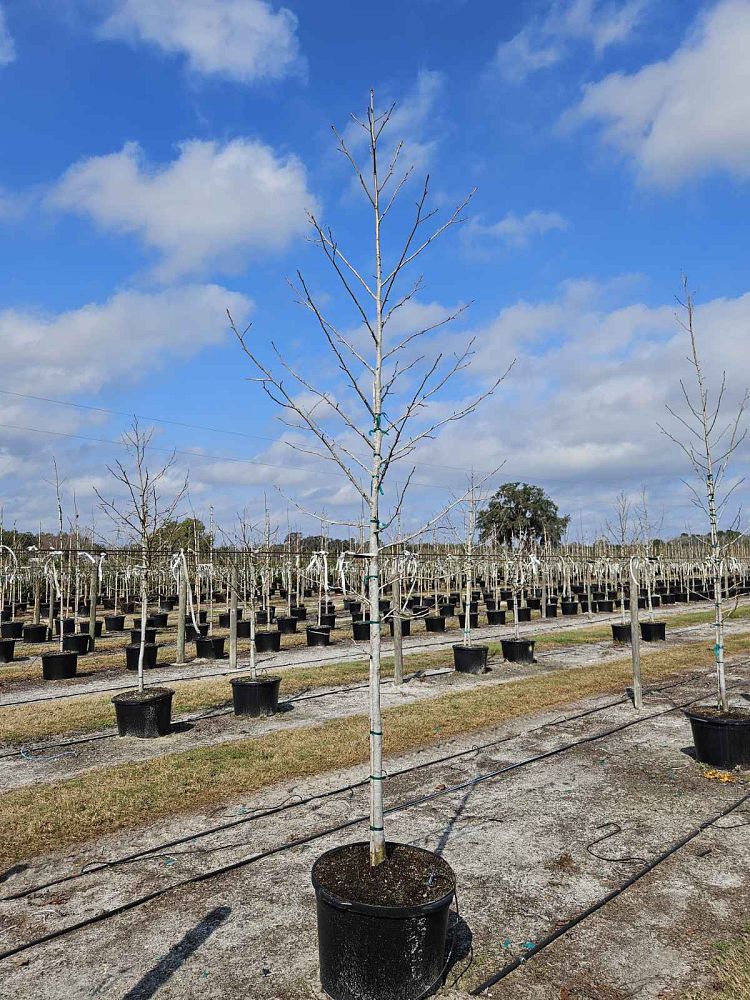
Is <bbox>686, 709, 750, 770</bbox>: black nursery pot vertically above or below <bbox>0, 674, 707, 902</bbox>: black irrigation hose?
above

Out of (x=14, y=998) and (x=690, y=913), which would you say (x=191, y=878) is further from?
(x=690, y=913)

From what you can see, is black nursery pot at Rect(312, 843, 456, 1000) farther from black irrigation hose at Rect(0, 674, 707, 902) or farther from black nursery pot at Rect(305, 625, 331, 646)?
black nursery pot at Rect(305, 625, 331, 646)

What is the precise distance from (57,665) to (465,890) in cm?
1028

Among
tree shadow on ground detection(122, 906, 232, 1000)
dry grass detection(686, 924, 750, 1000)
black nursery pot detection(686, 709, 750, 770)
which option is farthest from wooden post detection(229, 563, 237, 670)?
dry grass detection(686, 924, 750, 1000)

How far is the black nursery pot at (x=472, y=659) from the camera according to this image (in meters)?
12.3

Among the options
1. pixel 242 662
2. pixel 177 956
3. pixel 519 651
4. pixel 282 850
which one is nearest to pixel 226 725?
pixel 282 850

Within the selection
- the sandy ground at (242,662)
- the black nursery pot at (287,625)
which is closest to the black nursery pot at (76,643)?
the sandy ground at (242,662)

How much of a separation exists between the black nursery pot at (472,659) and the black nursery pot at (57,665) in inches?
280

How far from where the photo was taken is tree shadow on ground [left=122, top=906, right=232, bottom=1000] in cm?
317

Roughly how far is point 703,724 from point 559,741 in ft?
5.36

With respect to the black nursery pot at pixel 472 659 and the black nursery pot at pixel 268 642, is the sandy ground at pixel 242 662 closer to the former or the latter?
the black nursery pot at pixel 268 642

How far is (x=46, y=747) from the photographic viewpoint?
761cm

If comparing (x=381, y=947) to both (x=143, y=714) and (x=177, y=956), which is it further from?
(x=143, y=714)

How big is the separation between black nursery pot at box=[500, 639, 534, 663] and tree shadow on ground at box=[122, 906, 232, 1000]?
10.2 metres
